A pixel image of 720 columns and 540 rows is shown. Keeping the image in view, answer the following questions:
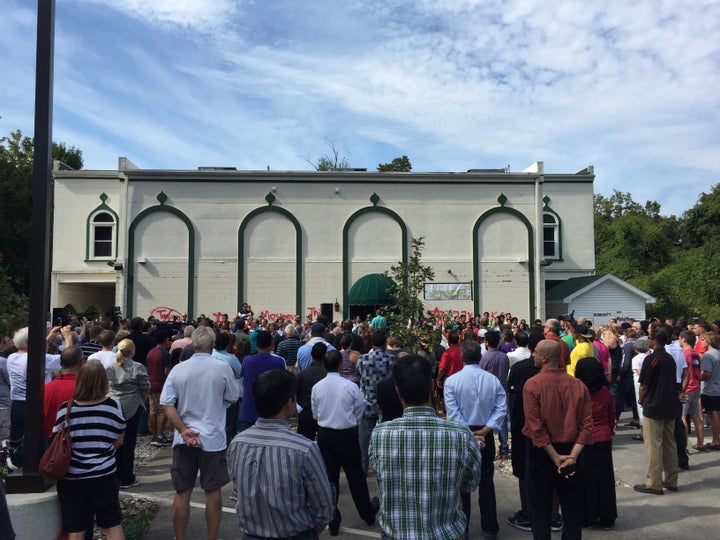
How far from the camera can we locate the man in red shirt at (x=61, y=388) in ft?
16.8

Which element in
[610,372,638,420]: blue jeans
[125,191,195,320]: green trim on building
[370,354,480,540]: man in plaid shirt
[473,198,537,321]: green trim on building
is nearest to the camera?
[370,354,480,540]: man in plaid shirt

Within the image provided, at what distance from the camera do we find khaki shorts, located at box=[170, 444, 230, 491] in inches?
202

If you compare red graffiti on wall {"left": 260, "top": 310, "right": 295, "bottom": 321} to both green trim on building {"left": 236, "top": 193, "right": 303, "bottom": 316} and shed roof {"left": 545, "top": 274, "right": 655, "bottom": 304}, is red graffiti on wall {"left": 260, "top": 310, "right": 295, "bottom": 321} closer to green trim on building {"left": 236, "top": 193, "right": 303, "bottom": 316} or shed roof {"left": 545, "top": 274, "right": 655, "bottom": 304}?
green trim on building {"left": 236, "top": 193, "right": 303, "bottom": 316}

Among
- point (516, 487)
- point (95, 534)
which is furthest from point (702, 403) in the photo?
point (95, 534)

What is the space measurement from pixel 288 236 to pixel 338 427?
19434mm

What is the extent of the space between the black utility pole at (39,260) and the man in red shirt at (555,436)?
160 inches

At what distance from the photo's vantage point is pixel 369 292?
2333 cm

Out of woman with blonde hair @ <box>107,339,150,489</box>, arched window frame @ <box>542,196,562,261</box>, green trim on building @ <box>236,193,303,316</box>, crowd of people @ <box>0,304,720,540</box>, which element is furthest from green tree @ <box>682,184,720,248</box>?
woman with blonde hair @ <box>107,339,150,489</box>

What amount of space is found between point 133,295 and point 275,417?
74.1 feet

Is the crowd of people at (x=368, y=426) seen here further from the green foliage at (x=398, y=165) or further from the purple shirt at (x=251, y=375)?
the green foliage at (x=398, y=165)

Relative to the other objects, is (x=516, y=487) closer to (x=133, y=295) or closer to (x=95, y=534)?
(x=95, y=534)

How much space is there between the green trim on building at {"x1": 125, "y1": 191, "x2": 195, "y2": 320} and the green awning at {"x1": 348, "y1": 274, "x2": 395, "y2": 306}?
6898 mm

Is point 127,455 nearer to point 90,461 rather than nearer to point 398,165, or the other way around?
point 90,461

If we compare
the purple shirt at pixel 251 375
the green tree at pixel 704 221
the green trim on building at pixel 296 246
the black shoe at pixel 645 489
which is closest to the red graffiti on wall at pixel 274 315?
the green trim on building at pixel 296 246
